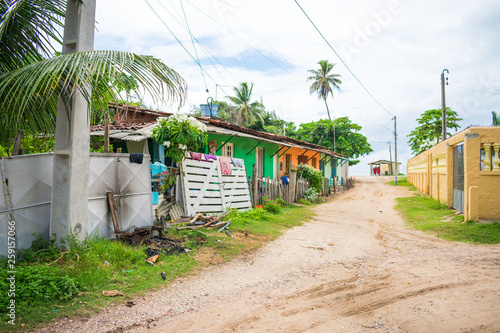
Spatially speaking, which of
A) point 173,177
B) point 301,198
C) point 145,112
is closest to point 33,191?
point 173,177

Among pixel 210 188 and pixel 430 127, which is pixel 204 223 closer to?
pixel 210 188

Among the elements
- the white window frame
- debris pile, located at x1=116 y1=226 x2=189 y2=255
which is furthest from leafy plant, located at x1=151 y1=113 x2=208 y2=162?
the white window frame

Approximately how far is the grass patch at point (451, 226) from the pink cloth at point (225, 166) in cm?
584

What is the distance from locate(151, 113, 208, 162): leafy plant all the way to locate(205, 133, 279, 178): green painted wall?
11.6ft

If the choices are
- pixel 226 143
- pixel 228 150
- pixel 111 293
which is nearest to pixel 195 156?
pixel 226 143

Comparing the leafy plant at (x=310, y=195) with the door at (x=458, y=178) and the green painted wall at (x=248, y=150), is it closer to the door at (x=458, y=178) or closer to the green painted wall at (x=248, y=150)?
the green painted wall at (x=248, y=150)

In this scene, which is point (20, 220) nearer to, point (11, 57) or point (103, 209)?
point (103, 209)

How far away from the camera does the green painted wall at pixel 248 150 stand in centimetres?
1310

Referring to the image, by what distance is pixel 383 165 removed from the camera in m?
55.7

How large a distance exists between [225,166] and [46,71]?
6.82m

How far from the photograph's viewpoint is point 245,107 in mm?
37906

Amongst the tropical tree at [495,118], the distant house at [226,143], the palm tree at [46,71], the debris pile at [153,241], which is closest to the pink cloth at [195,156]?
the distant house at [226,143]

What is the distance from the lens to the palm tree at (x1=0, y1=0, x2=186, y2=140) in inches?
152

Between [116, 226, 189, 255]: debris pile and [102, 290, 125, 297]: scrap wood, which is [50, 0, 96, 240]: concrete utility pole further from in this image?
[102, 290, 125, 297]: scrap wood
